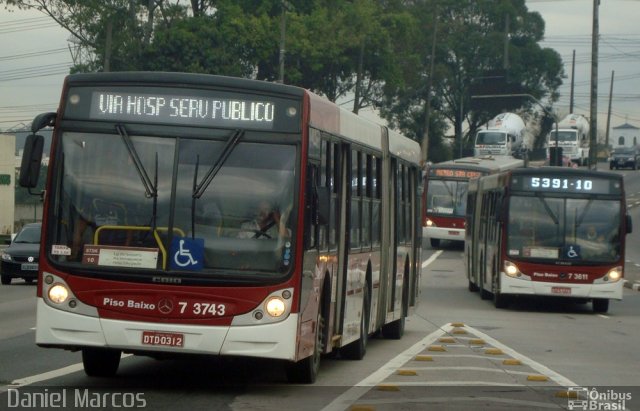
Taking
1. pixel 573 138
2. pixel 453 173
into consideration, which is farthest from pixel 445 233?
pixel 573 138

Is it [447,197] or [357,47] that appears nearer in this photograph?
[447,197]

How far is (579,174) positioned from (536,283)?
7.88 feet

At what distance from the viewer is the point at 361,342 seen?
1568 centimetres

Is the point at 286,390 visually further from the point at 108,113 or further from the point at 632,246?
the point at 632,246

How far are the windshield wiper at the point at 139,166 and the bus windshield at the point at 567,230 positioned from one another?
16.9 meters

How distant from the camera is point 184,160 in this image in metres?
A: 11.4

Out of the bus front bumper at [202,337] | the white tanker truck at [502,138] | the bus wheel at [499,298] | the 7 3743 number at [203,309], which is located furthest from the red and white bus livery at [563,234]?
the white tanker truck at [502,138]

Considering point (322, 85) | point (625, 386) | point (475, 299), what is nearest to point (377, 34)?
point (322, 85)

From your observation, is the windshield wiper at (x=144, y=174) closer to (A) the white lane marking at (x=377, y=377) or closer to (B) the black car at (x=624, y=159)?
(A) the white lane marking at (x=377, y=377)

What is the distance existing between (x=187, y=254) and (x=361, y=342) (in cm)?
481

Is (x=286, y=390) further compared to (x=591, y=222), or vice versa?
(x=591, y=222)

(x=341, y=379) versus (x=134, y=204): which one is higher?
(x=134, y=204)

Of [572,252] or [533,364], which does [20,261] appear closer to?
[572,252]

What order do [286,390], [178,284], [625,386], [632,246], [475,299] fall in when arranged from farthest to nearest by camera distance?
1. [632,246]
2. [475,299]
3. [625,386]
4. [286,390]
5. [178,284]
